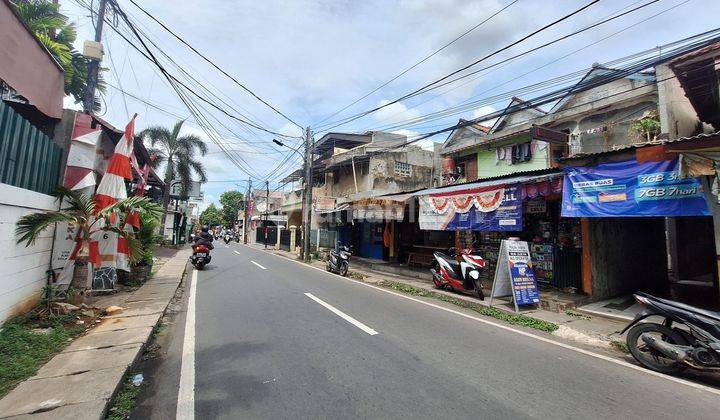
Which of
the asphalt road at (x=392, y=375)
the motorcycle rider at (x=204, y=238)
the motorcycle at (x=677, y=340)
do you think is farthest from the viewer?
the motorcycle rider at (x=204, y=238)

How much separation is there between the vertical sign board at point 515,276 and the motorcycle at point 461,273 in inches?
32.8

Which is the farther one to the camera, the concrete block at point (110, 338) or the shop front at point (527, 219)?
the shop front at point (527, 219)

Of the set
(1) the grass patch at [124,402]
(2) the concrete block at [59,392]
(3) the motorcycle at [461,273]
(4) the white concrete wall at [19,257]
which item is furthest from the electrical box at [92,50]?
(3) the motorcycle at [461,273]

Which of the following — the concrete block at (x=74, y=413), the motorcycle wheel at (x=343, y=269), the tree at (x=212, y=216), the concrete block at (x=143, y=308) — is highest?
the tree at (x=212, y=216)

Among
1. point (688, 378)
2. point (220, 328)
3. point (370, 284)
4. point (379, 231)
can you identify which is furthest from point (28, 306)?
point (379, 231)

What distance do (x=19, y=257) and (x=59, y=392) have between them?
3.24m

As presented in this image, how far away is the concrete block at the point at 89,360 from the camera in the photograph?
159 inches

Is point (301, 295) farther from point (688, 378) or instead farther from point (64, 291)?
point (688, 378)

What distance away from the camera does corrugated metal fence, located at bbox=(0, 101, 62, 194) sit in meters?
5.09

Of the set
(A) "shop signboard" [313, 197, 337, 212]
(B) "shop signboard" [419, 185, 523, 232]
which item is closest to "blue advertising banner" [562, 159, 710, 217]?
(B) "shop signboard" [419, 185, 523, 232]

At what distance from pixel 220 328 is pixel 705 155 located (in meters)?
8.57

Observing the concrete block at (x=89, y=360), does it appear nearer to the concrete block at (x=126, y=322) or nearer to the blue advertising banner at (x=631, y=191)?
the concrete block at (x=126, y=322)

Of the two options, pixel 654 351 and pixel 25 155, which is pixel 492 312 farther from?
pixel 25 155

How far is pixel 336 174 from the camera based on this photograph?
1062 inches
